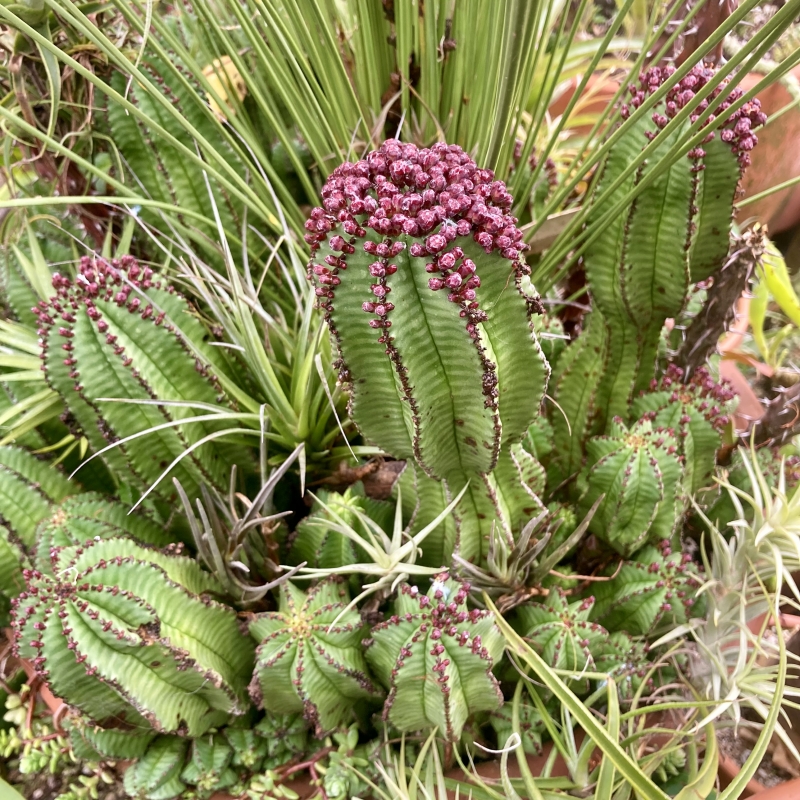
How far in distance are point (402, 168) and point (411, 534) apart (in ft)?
1.75

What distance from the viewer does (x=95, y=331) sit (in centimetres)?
74

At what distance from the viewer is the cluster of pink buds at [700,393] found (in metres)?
0.89

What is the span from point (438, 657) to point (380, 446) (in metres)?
0.24

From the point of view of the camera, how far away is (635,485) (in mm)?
825

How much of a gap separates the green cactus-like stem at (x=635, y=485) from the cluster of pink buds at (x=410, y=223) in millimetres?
417

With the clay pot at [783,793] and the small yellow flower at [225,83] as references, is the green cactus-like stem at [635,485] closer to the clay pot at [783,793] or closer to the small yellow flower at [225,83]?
the clay pot at [783,793]

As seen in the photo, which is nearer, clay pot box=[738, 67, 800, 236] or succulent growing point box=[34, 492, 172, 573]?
succulent growing point box=[34, 492, 172, 573]

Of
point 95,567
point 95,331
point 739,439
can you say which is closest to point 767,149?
point 739,439

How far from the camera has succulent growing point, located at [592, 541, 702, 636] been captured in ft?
2.74

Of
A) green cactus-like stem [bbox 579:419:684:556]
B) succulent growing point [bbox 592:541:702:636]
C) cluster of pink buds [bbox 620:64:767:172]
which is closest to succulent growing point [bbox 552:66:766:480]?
cluster of pink buds [bbox 620:64:767:172]

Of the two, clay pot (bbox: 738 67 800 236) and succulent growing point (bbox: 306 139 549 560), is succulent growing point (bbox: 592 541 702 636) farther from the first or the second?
clay pot (bbox: 738 67 800 236)

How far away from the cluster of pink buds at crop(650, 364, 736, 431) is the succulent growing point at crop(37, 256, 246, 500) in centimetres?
67

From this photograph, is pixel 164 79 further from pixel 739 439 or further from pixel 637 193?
pixel 739 439

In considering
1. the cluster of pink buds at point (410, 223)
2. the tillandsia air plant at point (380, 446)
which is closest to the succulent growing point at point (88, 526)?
the tillandsia air plant at point (380, 446)
